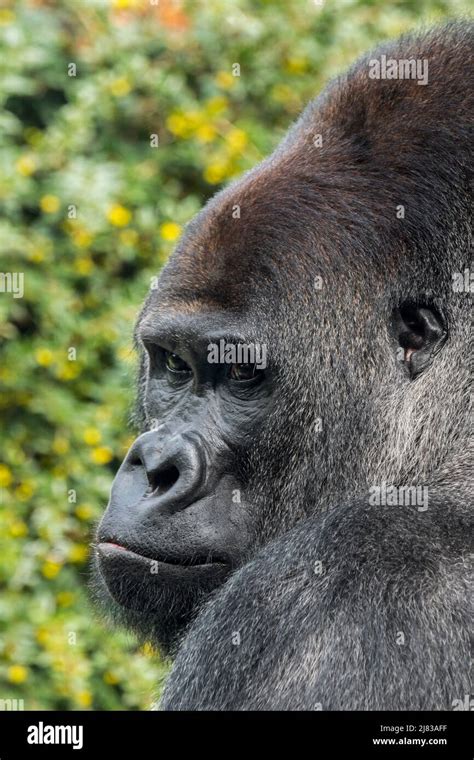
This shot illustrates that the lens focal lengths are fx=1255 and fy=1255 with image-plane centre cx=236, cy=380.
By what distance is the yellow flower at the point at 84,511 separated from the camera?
723 centimetres

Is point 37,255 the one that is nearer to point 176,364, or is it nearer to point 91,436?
point 91,436

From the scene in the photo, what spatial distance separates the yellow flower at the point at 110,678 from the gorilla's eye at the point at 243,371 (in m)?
3.51

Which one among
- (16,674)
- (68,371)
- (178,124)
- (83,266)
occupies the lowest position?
(16,674)

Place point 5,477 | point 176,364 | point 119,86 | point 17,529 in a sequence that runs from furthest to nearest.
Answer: point 119,86 → point 5,477 → point 17,529 → point 176,364

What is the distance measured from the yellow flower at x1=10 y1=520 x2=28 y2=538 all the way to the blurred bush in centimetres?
1

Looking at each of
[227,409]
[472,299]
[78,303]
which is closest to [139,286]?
[78,303]

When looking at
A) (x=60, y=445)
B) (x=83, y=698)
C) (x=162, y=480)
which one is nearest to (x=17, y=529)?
(x=60, y=445)

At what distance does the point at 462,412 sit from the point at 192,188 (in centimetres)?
480

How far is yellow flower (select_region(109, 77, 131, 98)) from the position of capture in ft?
25.3

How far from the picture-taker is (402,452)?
12.2 feet

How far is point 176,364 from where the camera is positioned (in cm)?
430

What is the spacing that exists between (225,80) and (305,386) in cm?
466

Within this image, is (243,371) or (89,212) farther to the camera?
(89,212)

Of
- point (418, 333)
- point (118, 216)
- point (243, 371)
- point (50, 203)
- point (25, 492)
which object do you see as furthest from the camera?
point (118, 216)
